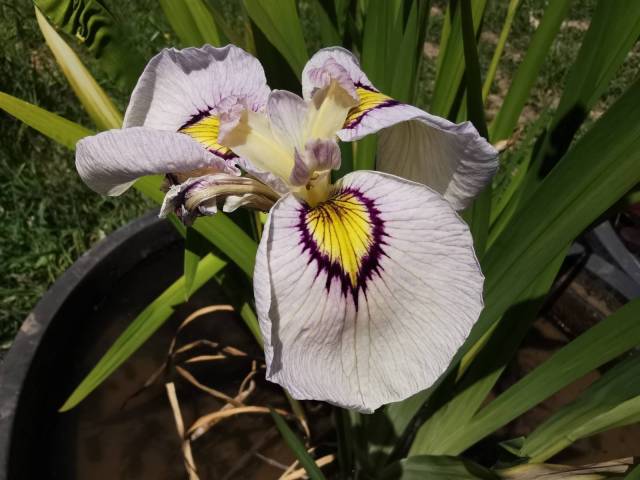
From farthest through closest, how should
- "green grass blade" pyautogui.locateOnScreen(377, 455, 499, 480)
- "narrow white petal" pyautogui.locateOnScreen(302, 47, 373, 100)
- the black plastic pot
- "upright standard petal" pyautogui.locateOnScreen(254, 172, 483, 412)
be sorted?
the black plastic pot
"green grass blade" pyautogui.locateOnScreen(377, 455, 499, 480)
"narrow white petal" pyautogui.locateOnScreen(302, 47, 373, 100)
"upright standard petal" pyautogui.locateOnScreen(254, 172, 483, 412)

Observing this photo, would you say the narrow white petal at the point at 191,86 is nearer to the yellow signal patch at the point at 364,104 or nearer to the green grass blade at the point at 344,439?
the yellow signal patch at the point at 364,104

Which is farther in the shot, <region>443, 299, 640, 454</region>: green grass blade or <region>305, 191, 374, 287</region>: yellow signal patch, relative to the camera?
<region>443, 299, 640, 454</region>: green grass blade

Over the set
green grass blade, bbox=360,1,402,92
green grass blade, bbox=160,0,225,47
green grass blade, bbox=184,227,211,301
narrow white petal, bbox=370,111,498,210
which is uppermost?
green grass blade, bbox=160,0,225,47

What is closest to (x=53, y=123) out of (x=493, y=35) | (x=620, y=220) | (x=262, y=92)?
(x=262, y=92)

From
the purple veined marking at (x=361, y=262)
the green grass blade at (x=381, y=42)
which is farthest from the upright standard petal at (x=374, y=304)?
the green grass blade at (x=381, y=42)

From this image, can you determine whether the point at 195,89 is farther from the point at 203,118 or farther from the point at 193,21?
the point at 193,21

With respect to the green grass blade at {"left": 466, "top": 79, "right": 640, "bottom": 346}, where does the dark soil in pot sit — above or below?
below

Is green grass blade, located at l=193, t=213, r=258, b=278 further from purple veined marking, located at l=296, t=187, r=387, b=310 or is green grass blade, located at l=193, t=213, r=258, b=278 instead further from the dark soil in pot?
the dark soil in pot

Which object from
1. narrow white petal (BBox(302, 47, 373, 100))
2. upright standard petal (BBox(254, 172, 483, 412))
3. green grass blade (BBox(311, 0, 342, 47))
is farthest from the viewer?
green grass blade (BBox(311, 0, 342, 47))

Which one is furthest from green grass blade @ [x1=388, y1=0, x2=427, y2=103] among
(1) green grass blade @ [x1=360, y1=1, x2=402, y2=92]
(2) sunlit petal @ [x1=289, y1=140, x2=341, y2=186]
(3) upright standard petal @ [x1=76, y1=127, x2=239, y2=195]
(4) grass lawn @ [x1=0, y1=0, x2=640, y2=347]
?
(4) grass lawn @ [x1=0, y1=0, x2=640, y2=347]
